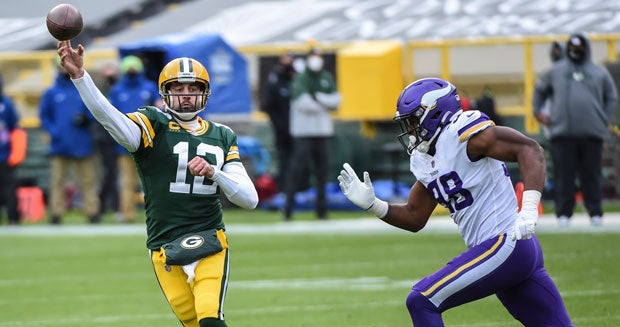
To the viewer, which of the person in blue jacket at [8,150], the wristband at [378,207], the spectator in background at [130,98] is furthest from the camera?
the person in blue jacket at [8,150]

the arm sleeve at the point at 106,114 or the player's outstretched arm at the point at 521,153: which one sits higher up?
the arm sleeve at the point at 106,114

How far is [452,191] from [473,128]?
1.07 ft

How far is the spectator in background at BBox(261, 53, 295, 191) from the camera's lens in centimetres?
1869

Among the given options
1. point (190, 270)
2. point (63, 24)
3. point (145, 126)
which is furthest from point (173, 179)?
point (63, 24)

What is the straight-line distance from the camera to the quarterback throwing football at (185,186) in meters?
6.50

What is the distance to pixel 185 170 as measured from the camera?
662 cm

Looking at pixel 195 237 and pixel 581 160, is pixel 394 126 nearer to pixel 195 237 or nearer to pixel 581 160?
pixel 581 160

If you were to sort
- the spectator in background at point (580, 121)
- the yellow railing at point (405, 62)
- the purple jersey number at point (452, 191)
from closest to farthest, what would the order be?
the purple jersey number at point (452, 191), the spectator in background at point (580, 121), the yellow railing at point (405, 62)

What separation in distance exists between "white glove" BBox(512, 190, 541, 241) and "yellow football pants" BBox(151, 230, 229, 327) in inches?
55.5

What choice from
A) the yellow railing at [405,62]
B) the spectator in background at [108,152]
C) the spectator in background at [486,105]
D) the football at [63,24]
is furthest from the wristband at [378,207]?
the yellow railing at [405,62]

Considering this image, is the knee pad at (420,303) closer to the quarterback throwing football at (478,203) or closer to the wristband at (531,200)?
the quarterback throwing football at (478,203)

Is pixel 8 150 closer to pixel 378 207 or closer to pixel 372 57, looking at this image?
pixel 372 57

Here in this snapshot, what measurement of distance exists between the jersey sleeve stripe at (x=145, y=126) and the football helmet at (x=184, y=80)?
18cm

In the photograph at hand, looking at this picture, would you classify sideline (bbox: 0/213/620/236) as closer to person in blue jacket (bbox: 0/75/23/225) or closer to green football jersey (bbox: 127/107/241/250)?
person in blue jacket (bbox: 0/75/23/225)
